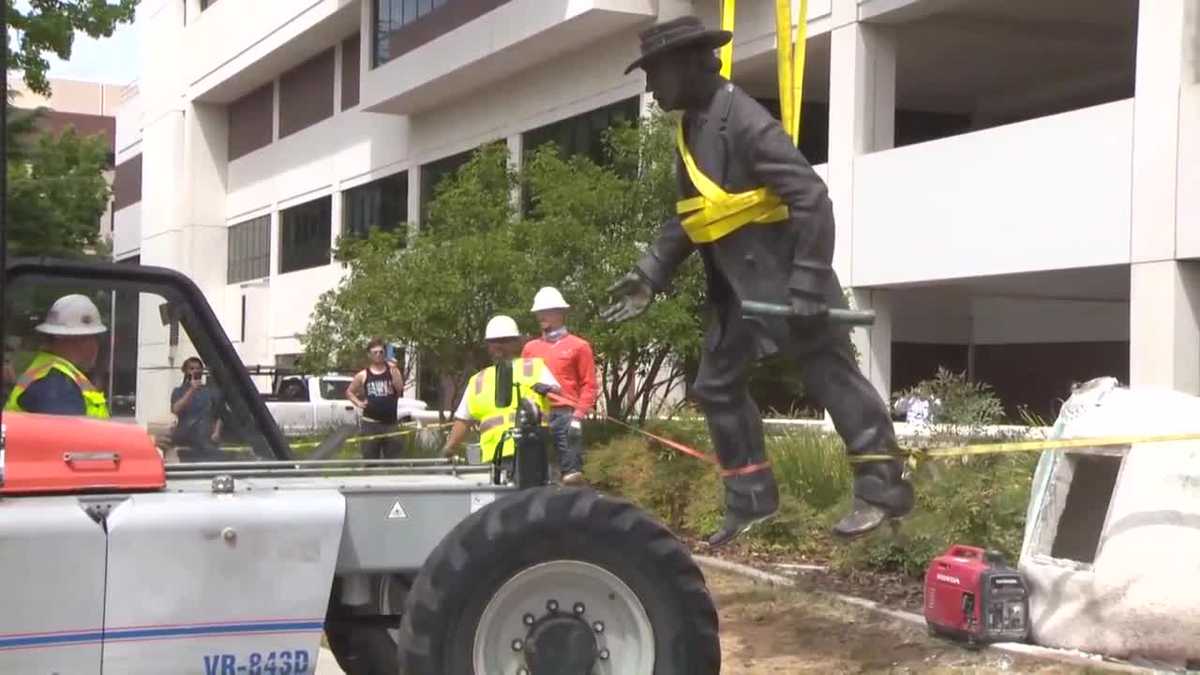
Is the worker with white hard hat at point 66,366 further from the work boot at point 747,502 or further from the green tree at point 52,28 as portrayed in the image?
the green tree at point 52,28

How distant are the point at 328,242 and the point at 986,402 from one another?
29266 millimetres

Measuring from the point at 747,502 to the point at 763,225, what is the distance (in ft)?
3.42

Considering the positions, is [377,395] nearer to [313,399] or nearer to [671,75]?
[313,399]

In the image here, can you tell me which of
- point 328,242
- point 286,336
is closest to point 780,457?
point 328,242

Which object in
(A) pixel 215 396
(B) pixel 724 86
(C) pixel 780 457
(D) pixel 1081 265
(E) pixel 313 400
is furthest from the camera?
(E) pixel 313 400

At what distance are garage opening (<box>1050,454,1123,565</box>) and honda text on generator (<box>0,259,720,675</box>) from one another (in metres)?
3.24

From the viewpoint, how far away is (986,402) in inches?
396

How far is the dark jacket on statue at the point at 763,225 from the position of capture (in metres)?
5.05

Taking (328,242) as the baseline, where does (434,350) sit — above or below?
below

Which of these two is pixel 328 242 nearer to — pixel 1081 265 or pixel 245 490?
pixel 1081 265

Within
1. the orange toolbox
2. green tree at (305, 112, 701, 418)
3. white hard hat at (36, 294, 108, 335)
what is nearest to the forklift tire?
the orange toolbox

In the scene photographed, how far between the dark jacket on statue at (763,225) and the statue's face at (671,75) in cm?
9

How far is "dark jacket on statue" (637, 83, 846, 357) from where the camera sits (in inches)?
199

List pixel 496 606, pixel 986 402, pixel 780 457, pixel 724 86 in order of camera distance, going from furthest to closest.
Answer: pixel 780 457 → pixel 986 402 → pixel 724 86 → pixel 496 606
